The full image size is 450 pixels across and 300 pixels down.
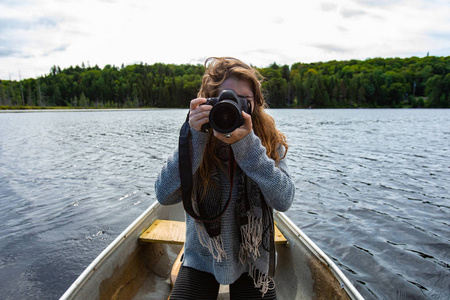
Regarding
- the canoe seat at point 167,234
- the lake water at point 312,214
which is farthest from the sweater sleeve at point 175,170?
the lake water at point 312,214

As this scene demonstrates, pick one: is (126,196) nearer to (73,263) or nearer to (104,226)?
(104,226)

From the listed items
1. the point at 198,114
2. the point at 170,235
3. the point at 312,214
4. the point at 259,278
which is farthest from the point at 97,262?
the point at 312,214

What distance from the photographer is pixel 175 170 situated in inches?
64.4

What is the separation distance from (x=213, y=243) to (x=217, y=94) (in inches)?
35.5

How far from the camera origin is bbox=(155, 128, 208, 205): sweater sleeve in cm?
161

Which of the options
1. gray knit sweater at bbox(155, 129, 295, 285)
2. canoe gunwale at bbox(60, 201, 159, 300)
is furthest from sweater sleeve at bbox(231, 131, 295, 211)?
canoe gunwale at bbox(60, 201, 159, 300)

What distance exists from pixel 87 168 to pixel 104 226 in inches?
238

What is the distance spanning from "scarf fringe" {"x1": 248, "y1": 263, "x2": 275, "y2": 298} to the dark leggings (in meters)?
0.05

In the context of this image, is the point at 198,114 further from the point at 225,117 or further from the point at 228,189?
the point at 228,189

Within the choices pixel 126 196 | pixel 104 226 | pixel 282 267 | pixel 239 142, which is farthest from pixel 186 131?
pixel 126 196

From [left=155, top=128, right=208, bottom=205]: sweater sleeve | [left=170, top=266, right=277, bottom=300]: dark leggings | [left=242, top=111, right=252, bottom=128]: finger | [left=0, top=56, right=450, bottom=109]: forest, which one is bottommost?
[left=170, top=266, right=277, bottom=300]: dark leggings

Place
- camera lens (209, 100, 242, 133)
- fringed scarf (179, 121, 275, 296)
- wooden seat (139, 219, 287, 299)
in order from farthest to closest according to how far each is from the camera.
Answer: wooden seat (139, 219, 287, 299), fringed scarf (179, 121, 275, 296), camera lens (209, 100, 242, 133)

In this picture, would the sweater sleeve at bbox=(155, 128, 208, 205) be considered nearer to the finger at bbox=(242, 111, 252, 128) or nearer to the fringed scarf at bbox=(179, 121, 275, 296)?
the fringed scarf at bbox=(179, 121, 275, 296)

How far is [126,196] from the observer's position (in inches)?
352
